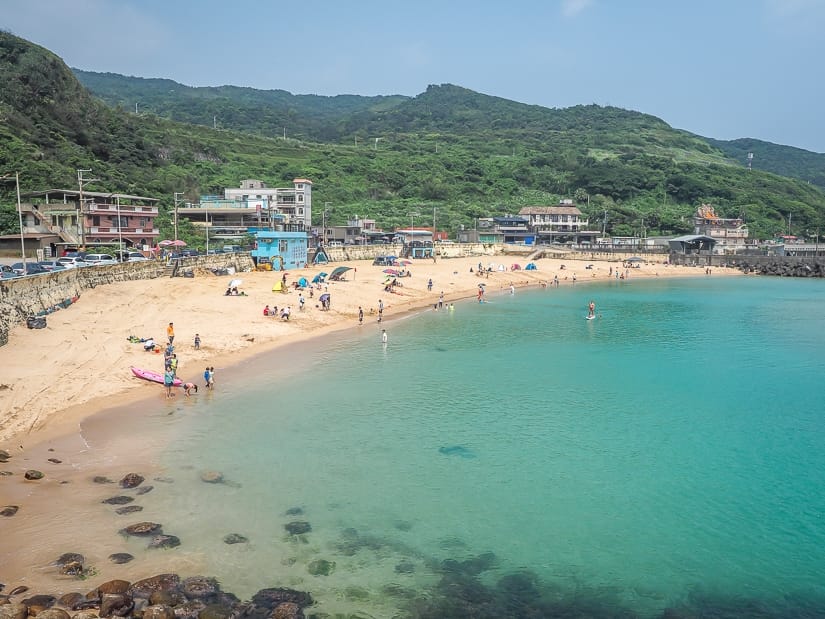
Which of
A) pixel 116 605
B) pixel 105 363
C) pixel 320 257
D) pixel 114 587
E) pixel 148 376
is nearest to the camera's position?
pixel 116 605

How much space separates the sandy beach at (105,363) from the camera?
15398 millimetres

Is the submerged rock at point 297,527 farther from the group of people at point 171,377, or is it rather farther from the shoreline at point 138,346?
the group of people at point 171,377

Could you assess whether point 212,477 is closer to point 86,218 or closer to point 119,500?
point 119,500

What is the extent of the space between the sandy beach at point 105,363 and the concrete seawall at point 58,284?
2.34 ft

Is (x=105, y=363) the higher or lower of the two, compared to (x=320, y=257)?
lower

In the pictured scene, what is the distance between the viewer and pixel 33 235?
5066cm

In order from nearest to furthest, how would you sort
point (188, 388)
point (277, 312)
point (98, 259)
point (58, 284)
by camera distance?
point (188, 388), point (58, 284), point (277, 312), point (98, 259)

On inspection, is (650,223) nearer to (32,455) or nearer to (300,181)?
(300,181)

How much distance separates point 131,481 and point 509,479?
11.0 metres

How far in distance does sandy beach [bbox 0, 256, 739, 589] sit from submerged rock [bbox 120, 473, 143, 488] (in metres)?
0.42

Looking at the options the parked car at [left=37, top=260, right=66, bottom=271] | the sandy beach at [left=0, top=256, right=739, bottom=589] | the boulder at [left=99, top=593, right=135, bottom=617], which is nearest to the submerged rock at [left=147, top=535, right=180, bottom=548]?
the sandy beach at [left=0, top=256, right=739, bottom=589]


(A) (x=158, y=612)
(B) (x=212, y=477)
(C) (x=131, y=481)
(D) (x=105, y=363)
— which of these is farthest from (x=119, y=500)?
(D) (x=105, y=363)

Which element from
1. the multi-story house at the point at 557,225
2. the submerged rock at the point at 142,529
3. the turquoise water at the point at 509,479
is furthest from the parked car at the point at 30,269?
the multi-story house at the point at 557,225

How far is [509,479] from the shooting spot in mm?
18859
